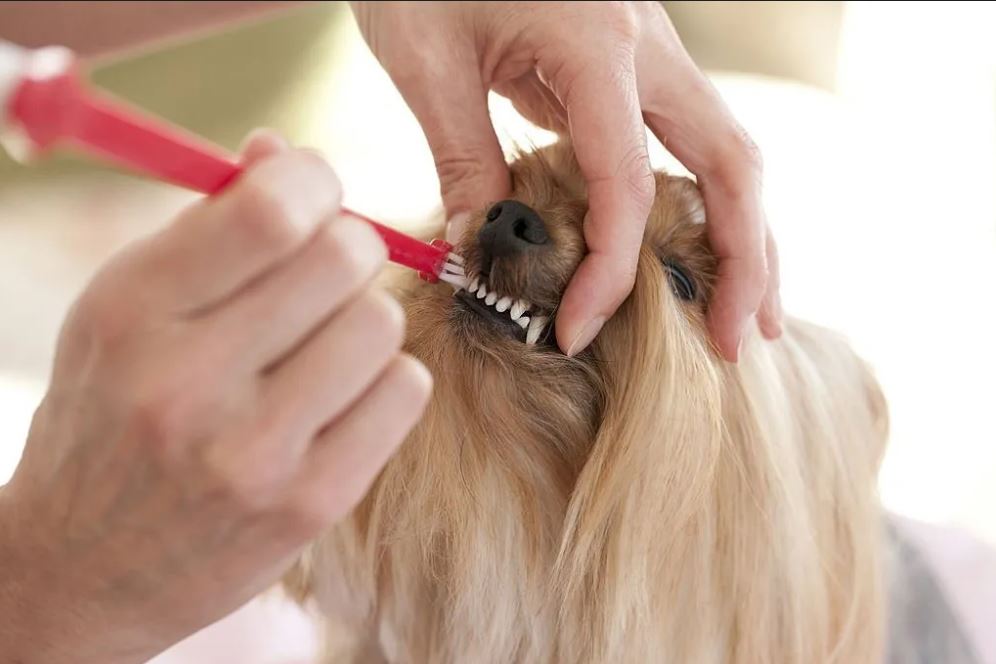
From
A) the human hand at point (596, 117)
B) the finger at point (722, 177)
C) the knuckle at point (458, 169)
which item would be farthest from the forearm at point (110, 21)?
the finger at point (722, 177)

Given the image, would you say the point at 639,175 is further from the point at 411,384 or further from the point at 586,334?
the point at 411,384

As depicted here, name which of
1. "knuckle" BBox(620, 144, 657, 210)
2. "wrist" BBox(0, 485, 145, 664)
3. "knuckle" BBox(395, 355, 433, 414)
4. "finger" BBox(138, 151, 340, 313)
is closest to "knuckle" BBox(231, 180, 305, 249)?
"finger" BBox(138, 151, 340, 313)

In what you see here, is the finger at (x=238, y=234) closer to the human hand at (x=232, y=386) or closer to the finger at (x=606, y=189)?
the human hand at (x=232, y=386)

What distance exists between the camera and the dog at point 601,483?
3.08ft

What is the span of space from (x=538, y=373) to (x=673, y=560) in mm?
234

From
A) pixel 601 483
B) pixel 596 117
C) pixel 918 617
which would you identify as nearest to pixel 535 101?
pixel 596 117

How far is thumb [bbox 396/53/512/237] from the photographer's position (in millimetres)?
1059

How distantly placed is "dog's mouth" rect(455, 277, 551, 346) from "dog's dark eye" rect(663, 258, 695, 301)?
0.14 meters

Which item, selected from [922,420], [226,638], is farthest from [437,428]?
[922,420]

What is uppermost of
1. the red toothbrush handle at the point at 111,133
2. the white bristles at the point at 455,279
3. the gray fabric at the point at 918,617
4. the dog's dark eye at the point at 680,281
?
the dog's dark eye at the point at 680,281

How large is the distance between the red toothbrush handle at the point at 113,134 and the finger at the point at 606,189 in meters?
0.39

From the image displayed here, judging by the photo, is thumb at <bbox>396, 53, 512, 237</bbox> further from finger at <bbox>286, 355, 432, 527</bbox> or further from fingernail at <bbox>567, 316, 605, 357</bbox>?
finger at <bbox>286, 355, 432, 527</bbox>

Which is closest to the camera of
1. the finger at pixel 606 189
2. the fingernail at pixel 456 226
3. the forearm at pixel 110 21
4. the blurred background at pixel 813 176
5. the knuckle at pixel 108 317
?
the knuckle at pixel 108 317

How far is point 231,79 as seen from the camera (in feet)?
9.73
